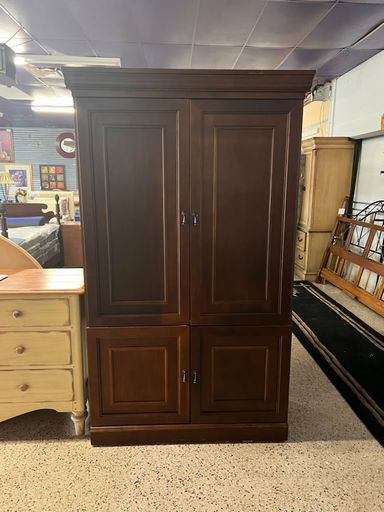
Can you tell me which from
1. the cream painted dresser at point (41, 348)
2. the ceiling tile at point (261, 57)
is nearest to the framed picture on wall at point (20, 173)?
the ceiling tile at point (261, 57)

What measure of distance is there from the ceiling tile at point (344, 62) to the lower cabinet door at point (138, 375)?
3.68 metres

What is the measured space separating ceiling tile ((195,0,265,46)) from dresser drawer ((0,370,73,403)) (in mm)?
2891

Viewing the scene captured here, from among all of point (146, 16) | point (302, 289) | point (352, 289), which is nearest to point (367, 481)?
point (352, 289)

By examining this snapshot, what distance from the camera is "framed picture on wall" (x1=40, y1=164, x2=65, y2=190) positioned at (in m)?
9.78

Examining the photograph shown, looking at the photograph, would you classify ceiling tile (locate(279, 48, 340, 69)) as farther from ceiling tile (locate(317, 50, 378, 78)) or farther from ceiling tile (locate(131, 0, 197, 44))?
ceiling tile (locate(131, 0, 197, 44))

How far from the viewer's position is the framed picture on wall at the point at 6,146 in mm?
9531

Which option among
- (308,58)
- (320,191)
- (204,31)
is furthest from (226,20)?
(320,191)

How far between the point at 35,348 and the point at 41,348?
31 millimetres

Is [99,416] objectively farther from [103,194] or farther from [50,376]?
[103,194]

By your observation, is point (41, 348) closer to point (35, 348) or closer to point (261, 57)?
point (35, 348)

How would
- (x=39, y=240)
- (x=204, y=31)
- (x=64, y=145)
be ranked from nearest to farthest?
(x=204, y=31), (x=39, y=240), (x=64, y=145)

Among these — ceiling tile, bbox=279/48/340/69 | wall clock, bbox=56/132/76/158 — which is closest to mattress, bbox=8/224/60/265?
ceiling tile, bbox=279/48/340/69

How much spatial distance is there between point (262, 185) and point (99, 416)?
1.45m

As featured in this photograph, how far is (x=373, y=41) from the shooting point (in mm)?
3520
